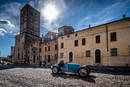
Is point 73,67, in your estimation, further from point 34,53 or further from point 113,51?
point 34,53

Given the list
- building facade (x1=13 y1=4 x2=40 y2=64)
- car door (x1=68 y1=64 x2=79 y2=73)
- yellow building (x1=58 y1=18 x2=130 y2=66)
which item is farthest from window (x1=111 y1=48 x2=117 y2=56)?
building facade (x1=13 y1=4 x2=40 y2=64)

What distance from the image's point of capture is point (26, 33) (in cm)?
3102

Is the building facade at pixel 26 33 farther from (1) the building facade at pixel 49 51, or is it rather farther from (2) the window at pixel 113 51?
(2) the window at pixel 113 51

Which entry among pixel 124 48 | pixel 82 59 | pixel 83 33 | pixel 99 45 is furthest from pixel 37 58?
pixel 124 48

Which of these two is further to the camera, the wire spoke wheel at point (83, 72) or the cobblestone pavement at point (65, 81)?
the wire spoke wheel at point (83, 72)

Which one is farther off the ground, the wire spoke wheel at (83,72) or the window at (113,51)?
the window at (113,51)

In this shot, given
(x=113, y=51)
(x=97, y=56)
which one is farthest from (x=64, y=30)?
(x=113, y=51)

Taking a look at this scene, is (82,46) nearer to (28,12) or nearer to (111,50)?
(111,50)

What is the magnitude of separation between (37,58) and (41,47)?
4505 millimetres

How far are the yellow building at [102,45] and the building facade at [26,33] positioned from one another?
68.0ft

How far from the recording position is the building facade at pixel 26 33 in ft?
99.7

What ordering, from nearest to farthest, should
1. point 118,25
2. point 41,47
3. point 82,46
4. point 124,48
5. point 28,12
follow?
point 124,48 → point 118,25 → point 82,46 → point 41,47 → point 28,12

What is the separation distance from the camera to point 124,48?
477 inches

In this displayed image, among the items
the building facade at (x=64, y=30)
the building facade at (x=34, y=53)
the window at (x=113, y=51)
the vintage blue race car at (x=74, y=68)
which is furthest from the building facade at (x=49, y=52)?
the vintage blue race car at (x=74, y=68)
